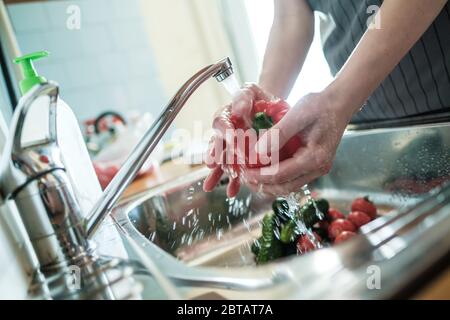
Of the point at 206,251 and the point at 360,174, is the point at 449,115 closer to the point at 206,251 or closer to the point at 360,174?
the point at 360,174

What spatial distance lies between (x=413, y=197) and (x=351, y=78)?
329 mm

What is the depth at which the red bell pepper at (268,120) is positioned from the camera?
1.61 ft

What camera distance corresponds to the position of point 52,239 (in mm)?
371

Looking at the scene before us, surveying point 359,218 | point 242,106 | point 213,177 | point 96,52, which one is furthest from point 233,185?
point 96,52

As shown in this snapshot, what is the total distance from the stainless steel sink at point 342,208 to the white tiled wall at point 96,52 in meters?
0.91

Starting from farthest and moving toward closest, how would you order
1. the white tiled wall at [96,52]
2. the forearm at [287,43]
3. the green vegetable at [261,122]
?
the white tiled wall at [96,52]
the forearm at [287,43]
the green vegetable at [261,122]

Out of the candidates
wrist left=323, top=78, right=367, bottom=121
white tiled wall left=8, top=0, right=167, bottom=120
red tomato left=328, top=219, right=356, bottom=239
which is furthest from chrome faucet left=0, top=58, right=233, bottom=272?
white tiled wall left=8, top=0, right=167, bottom=120

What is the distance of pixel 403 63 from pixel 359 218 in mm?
297

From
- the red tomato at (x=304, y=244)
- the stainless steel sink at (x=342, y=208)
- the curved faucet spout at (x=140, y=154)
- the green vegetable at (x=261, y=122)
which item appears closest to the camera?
the stainless steel sink at (x=342, y=208)

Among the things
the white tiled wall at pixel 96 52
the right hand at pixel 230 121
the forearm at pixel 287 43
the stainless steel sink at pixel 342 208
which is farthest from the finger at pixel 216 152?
the white tiled wall at pixel 96 52

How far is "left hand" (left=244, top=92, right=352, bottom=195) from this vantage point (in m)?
0.45

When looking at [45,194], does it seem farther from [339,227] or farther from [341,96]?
[339,227]

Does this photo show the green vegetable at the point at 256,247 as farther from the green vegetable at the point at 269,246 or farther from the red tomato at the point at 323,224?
the red tomato at the point at 323,224

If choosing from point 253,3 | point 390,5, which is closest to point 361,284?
point 390,5
